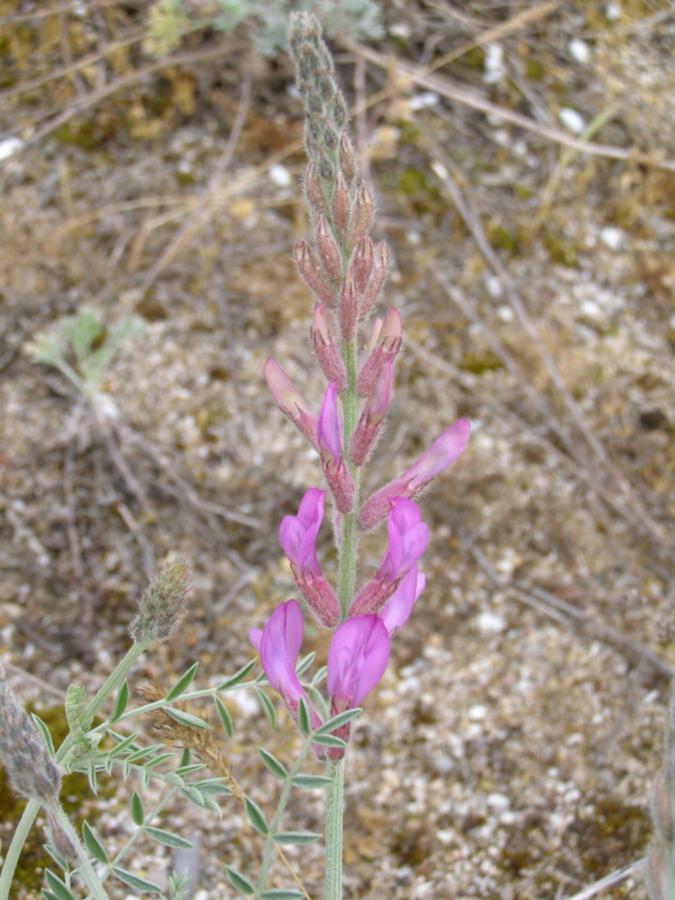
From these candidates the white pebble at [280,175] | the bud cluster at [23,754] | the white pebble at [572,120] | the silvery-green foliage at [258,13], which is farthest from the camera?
the white pebble at [572,120]

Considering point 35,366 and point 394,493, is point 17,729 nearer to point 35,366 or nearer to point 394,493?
point 394,493

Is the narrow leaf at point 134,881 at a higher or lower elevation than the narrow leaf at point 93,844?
lower

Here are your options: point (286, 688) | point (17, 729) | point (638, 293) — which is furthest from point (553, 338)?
point (17, 729)

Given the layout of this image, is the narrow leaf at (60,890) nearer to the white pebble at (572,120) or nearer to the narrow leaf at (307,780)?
the narrow leaf at (307,780)

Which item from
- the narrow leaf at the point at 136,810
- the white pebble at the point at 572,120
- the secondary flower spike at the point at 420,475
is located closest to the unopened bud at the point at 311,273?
the secondary flower spike at the point at 420,475

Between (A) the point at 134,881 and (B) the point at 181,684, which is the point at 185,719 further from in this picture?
(A) the point at 134,881

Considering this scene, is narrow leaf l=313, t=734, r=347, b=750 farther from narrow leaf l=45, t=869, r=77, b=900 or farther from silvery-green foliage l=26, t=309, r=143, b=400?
silvery-green foliage l=26, t=309, r=143, b=400

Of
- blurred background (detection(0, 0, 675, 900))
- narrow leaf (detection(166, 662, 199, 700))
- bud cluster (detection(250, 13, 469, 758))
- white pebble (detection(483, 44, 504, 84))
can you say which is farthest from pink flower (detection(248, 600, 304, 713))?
white pebble (detection(483, 44, 504, 84))
